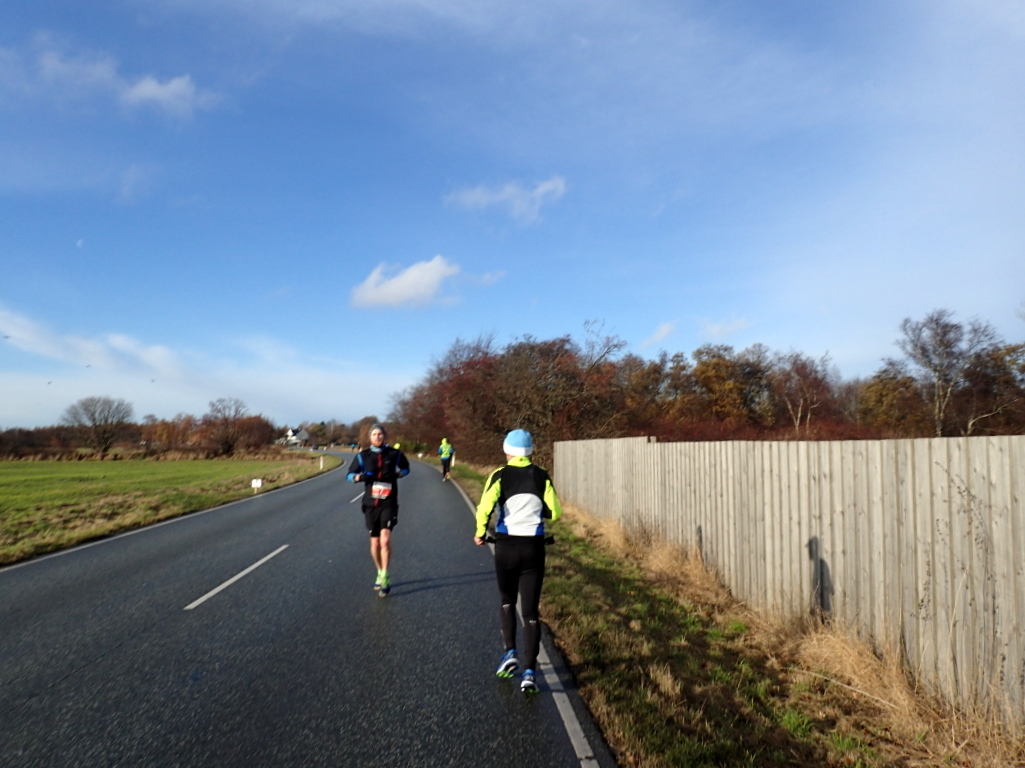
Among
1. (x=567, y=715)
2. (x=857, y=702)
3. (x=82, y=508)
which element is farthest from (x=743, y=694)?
(x=82, y=508)

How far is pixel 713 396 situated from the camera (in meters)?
51.1

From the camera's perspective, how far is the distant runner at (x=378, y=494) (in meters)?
7.82

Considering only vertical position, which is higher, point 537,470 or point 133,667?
point 537,470

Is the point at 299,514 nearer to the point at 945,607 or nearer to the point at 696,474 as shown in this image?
the point at 696,474

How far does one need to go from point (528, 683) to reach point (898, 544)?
2.78 m

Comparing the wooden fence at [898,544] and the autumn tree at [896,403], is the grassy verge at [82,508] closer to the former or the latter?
the wooden fence at [898,544]

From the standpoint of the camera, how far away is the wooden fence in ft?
12.6

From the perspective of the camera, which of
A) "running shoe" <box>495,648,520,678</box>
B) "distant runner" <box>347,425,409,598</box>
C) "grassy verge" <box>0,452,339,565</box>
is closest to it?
"running shoe" <box>495,648,520,678</box>

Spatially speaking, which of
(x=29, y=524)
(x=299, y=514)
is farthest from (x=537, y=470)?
(x=29, y=524)

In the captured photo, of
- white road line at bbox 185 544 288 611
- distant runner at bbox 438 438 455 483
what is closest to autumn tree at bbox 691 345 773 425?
distant runner at bbox 438 438 455 483

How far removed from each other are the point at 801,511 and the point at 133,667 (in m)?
5.83

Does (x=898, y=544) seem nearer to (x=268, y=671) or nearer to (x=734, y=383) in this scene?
(x=268, y=671)

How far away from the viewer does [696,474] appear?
29.3 ft

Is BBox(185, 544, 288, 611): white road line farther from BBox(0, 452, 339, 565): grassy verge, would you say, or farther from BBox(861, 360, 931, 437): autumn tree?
BBox(861, 360, 931, 437): autumn tree
